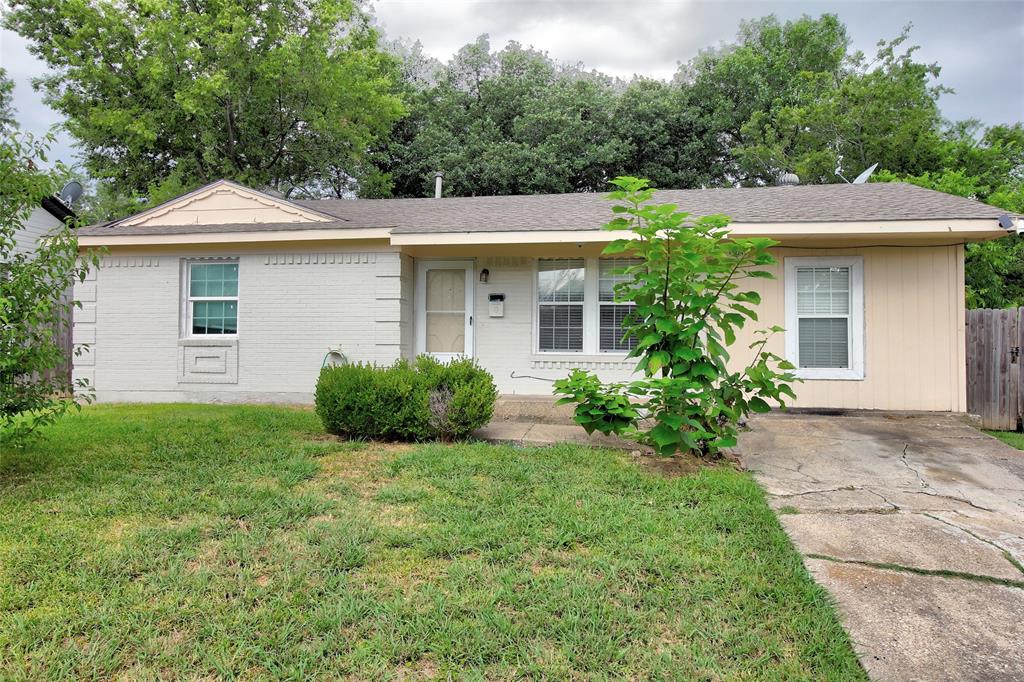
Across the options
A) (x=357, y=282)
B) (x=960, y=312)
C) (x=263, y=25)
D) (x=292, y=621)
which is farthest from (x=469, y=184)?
(x=292, y=621)

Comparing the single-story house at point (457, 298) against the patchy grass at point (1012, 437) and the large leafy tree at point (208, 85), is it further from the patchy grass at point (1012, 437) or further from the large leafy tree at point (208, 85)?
the large leafy tree at point (208, 85)

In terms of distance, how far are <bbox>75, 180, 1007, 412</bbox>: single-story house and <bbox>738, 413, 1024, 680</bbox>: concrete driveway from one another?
71.8 inches

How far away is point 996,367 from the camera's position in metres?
7.19

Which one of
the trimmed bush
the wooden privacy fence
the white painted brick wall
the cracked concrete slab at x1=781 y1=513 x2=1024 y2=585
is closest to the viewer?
the cracked concrete slab at x1=781 y1=513 x2=1024 y2=585

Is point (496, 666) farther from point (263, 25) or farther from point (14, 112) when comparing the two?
point (14, 112)

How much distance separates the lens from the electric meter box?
8453 millimetres

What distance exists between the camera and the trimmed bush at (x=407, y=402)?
5.12 meters

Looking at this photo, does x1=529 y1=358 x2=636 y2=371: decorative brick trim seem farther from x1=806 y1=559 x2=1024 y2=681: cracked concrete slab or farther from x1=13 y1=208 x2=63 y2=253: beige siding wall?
x1=13 y1=208 x2=63 y2=253: beige siding wall

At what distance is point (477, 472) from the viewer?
4211mm

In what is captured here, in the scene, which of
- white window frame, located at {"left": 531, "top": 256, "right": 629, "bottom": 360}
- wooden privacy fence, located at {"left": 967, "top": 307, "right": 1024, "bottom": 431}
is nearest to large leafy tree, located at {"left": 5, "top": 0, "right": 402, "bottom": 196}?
white window frame, located at {"left": 531, "top": 256, "right": 629, "bottom": 360}

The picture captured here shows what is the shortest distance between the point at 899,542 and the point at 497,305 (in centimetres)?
614

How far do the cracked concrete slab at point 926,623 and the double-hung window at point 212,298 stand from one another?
8.41 meters

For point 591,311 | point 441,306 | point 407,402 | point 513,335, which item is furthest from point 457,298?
point 407,402

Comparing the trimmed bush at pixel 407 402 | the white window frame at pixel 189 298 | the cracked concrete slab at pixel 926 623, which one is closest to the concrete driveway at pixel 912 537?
the cracked concrete slab at pixel 926 623
